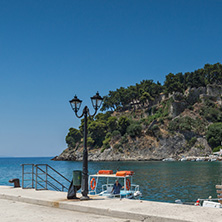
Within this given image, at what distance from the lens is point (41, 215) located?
10680mm

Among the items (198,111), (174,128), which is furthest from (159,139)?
(198,111)

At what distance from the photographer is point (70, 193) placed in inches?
539

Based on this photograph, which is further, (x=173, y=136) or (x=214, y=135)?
(x=173, y=136)

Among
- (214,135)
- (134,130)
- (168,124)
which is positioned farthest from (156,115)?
(214,135)

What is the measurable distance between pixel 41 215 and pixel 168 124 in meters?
113

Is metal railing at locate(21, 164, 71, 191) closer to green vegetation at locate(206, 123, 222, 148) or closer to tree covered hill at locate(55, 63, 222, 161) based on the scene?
tree covered hill at locate(55, 63, 222, 161)

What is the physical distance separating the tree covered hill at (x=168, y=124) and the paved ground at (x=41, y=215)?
10494 centimetres

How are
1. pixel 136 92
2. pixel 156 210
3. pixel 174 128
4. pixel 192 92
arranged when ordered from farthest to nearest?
pixel 136 92 → pixel 192 92 → pixel 174 128 → pixel 156 210

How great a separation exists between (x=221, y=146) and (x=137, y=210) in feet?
348

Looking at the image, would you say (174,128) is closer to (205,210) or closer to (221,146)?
(221,146)

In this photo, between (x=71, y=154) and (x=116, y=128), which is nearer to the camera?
(x=116, y=128)

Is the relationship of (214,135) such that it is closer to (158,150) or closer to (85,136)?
(158,150)

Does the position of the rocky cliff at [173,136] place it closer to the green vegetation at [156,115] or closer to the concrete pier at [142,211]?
the green vegetation at [156,115]

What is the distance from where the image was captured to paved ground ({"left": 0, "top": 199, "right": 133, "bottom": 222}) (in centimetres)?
984
